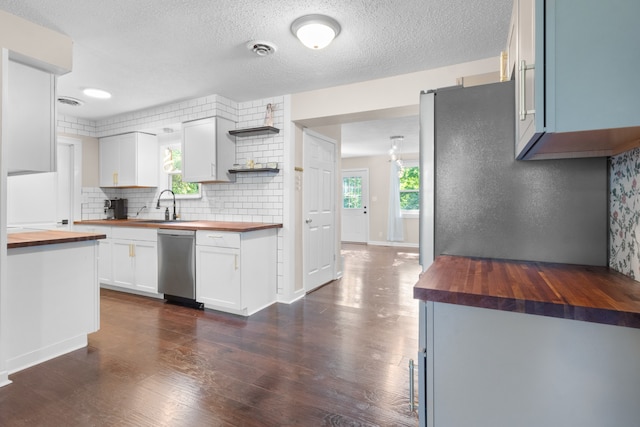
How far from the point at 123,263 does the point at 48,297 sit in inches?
67.9

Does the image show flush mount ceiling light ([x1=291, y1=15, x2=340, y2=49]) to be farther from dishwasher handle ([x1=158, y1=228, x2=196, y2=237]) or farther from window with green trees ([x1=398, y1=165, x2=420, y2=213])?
window with green trees ([x1=398, y1=165, x2=420, y2=213])

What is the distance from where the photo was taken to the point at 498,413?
0.94 meters

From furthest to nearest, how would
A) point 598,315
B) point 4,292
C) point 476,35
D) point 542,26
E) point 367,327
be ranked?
point 367,327, point 476,35, point 4,292, point 542,26, point 598,315

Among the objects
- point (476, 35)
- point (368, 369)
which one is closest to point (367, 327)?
point (368, 369)

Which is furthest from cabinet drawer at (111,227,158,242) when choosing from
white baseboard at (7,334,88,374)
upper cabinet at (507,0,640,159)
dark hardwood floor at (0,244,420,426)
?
upper cabinet at (507,0,640,159)

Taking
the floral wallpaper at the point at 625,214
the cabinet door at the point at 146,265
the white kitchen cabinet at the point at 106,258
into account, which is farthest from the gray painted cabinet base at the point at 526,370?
the white kitchen cabinet at the point at 106,258

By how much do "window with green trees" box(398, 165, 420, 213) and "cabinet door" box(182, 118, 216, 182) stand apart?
5.55 meters

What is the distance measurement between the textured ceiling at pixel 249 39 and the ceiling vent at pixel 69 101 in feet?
0.96

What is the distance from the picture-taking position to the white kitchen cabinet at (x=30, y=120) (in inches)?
85.2

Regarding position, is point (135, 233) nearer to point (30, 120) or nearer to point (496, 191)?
point (30, 120)

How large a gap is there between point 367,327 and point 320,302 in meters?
0.84

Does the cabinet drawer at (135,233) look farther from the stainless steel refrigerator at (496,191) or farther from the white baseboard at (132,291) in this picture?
the stainless steel refrigerator at (496,191)

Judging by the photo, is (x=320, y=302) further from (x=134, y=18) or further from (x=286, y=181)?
(x=134, y=18)

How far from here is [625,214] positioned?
3.94 ft
